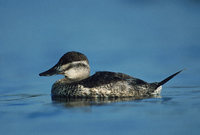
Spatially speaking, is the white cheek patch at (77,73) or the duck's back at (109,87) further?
the white cheek patch at (77,73)

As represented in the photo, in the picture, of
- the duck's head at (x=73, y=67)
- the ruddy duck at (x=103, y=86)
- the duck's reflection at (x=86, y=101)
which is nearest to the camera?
the duck's reflection at (x=86, y=101)

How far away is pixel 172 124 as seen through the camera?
650 cm

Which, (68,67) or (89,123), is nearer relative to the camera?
(89,123)

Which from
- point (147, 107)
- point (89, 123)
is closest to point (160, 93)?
point (147, 107)

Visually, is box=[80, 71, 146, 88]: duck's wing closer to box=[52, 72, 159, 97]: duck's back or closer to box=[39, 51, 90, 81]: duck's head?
box=[52, 72, 159, 97]: duck's back

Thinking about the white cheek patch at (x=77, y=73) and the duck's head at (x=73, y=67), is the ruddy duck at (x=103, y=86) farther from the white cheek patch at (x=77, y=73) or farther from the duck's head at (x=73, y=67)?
the white cheek patch at (x=77, y=73)

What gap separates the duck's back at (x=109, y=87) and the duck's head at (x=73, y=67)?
554 mm

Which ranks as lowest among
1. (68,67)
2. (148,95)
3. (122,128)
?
(122,128)

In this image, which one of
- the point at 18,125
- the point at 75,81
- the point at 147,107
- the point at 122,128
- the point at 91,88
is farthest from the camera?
the point at 75,81

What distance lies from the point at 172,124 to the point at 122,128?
700mm

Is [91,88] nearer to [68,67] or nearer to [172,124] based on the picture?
[68,67]

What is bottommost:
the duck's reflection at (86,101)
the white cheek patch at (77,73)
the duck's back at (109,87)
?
the duck's reflection at (86,101)

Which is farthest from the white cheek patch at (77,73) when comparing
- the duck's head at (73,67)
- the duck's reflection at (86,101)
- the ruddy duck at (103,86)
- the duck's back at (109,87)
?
the duck's reflection at (86,101)

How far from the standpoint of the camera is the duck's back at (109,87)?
9562 millimetres
